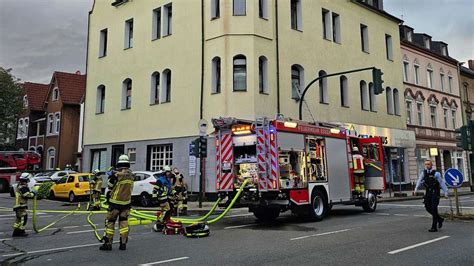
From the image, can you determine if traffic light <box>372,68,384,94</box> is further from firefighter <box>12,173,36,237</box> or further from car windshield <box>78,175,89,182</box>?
car windshield <box>78,175,89,182</box>

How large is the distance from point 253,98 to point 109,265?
48.7 ft

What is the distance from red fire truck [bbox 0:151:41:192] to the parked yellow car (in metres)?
8.02

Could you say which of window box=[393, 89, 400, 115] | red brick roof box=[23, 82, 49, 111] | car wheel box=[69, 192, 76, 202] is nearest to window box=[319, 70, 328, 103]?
window box=[393, 89, 400, 115]

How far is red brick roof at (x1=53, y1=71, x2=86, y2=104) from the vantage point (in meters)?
39.1

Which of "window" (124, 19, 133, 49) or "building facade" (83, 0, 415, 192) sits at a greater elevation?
"window" (124, 19, 133, 49)

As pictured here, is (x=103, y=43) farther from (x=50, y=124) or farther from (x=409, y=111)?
(x=409, y=111)

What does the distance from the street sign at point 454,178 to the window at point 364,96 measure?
54.4ft

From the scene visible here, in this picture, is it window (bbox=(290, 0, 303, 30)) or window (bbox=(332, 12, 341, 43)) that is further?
window (bbox=(332, 12, 341, 43))

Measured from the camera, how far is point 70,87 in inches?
1588

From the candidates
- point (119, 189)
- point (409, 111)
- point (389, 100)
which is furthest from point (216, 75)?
point (409, 111)

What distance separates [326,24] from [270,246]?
21197 mm

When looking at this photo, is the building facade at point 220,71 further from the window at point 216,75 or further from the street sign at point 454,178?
the street sign at point 454,178

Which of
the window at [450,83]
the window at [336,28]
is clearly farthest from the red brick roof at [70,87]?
the window at [450,83]

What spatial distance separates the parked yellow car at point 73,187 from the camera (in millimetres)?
21234
